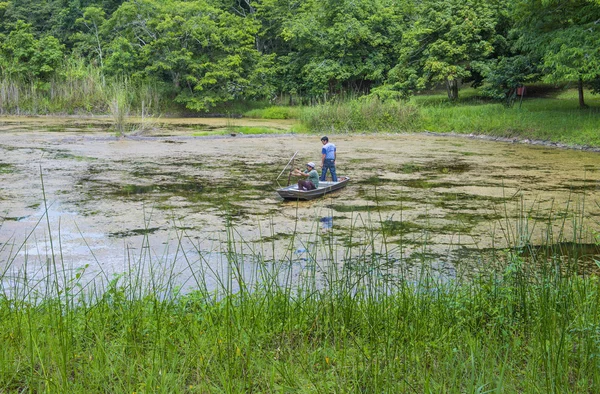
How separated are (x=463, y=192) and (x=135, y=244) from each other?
249 inches

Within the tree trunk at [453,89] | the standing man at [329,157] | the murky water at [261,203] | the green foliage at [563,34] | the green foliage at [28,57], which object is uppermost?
the green foliage at [28,57]

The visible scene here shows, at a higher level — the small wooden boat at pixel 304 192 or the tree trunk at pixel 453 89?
the tree trunk at pixel 453 89

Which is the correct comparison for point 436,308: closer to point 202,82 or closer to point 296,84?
point 202,82

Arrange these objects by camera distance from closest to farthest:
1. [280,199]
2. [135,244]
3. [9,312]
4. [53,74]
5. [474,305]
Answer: [9,312] → [474,305] → [135,244] → [280,199] → [53,74]

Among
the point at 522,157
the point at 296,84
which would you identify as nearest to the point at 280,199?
the point at 522,157

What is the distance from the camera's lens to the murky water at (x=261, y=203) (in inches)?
249

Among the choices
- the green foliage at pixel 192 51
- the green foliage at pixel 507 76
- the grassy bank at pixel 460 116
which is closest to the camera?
the grassy bank at pixel 460 116

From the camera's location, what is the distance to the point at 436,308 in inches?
157

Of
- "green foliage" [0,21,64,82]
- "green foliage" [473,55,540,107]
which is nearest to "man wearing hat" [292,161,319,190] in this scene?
"green foliage" [473,55,540,107]

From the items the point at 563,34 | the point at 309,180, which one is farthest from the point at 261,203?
the point at 563,34

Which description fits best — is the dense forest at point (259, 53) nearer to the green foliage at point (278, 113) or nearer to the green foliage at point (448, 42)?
the green foliage at point (448, 42)

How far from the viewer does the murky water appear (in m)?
6.32

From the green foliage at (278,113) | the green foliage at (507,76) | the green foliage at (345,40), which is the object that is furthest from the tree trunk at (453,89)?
the green foliage at (278,113)

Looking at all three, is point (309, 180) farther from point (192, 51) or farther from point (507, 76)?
point (192, 51)
